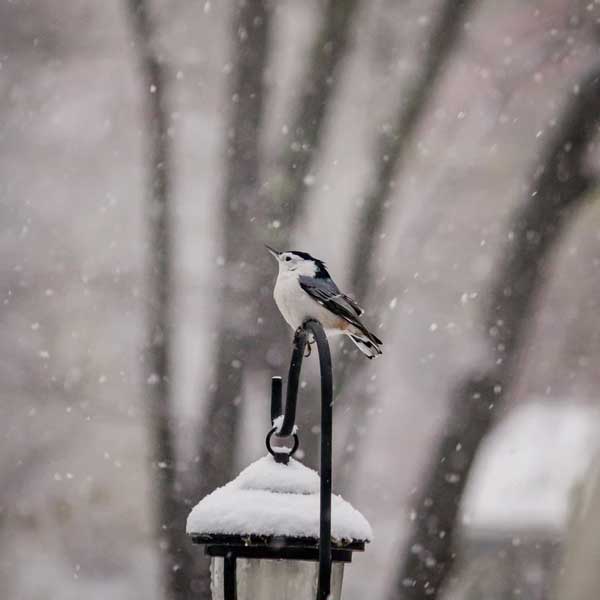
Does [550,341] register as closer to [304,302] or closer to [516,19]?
[516,19]

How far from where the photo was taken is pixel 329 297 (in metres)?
4.17

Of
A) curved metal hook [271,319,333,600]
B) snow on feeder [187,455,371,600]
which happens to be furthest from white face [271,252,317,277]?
snow on feeder [187,455,371,600]

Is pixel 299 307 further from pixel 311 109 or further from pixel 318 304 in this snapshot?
pixel 311 109

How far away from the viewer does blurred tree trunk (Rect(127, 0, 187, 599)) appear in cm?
641

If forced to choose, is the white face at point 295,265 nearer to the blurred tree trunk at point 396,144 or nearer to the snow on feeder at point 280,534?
the snow on feeder at point 280,534

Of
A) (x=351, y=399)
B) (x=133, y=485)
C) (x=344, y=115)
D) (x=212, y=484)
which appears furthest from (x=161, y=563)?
(x=133, y=485)

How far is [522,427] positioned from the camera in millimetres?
13539

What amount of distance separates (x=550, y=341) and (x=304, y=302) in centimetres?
846

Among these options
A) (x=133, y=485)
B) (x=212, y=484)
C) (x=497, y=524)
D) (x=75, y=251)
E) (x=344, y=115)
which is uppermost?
(x=344, y=115)

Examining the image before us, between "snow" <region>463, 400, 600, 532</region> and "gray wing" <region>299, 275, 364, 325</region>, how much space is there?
322 inches

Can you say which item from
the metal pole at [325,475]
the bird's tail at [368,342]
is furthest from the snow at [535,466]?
the metal pole at [325,475]

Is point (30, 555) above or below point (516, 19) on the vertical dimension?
below

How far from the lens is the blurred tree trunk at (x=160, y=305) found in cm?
641

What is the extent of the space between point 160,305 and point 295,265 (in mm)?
2908
